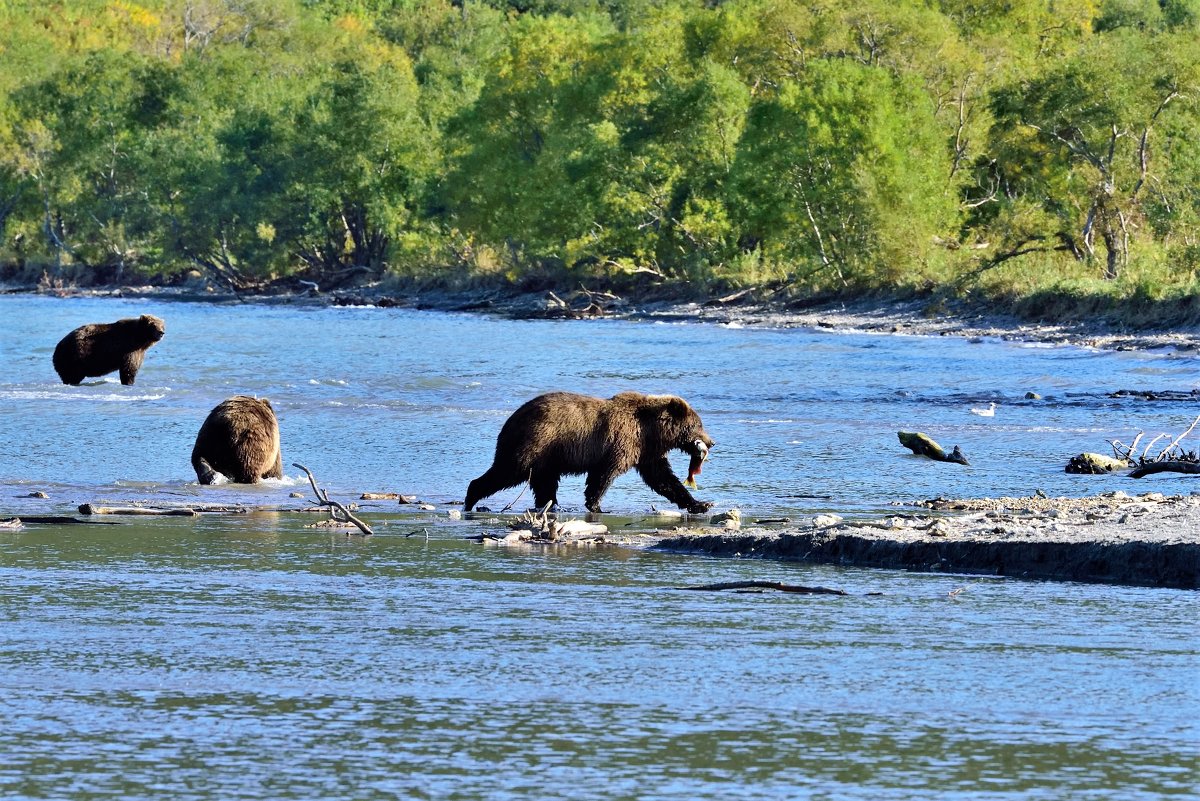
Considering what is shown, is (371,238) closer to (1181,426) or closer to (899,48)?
(899,48)

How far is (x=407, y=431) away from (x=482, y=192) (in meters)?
46.7

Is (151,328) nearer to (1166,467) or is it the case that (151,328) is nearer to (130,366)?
(130,366)

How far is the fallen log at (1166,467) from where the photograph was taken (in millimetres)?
13438

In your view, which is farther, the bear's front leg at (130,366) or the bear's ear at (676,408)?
the bear's front leg at (130,366)

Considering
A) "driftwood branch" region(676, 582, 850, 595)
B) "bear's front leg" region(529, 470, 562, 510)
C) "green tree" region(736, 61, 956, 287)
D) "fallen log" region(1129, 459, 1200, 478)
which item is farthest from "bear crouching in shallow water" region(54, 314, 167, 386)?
"green tree" region(736, 61, 956, 287)

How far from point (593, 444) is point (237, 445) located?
328 centimetres

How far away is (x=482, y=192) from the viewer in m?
65.7

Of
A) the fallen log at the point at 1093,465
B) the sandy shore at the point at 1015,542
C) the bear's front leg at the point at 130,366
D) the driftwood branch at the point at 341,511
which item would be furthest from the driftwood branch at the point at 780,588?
the bear's front leg at the point at 130,366

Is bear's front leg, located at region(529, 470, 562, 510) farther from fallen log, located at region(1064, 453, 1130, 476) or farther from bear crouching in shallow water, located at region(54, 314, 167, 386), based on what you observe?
bear crouching in shallow water, located at region(54, 314, 167, 386)

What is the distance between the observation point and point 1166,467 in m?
13.6

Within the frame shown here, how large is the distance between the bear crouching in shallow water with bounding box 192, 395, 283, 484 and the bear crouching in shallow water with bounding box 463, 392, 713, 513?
2.31 m

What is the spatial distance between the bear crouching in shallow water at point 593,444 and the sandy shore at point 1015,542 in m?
1.35

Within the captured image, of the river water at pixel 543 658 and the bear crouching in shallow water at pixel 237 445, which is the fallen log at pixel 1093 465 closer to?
the river water at pixel 543 658

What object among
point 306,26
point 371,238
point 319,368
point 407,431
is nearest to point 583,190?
point 371,238
